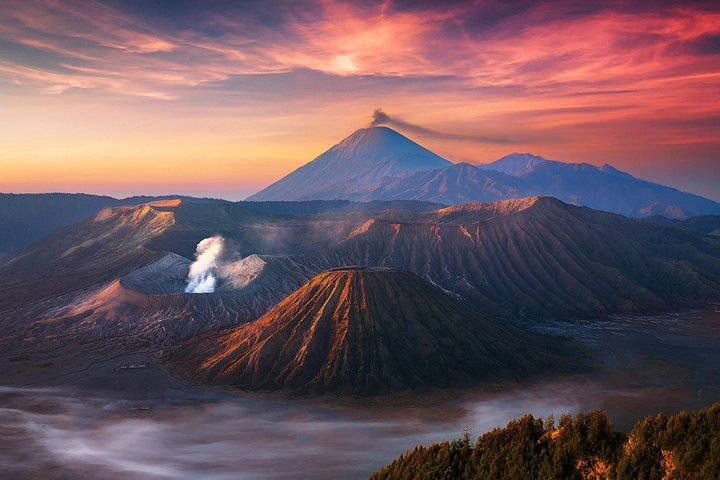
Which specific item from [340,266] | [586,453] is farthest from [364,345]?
[340,266]

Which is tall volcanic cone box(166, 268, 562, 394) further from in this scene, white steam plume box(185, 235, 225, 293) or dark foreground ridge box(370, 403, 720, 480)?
dark foreground ridge box(370, 403, 720, 480)

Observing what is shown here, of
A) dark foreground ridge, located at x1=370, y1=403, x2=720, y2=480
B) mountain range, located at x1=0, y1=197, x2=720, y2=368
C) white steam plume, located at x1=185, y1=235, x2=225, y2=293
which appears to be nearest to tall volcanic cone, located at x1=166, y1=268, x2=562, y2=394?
mountain range, located at x1=0, y1=197, x2=720, y2=368

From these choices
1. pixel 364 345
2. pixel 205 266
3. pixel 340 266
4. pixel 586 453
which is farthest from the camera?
A: pixel 340 266

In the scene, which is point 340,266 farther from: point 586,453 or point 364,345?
point 586,453

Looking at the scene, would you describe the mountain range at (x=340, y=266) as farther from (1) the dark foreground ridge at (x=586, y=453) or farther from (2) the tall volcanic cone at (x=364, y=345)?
(1) the dark foreground ridge at (x=586, y=453)

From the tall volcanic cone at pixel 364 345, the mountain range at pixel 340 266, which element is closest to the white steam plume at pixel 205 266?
the mountain range at pixel 340 266

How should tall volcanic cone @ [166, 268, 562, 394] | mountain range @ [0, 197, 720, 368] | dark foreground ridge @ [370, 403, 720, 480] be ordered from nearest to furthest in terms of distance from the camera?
dark foreground ridge @ [370, 403, 720, 480] → tall volcanic cone @ [166, 268, 562, 394] → mountain range @ [0, 197, 720, 368]
